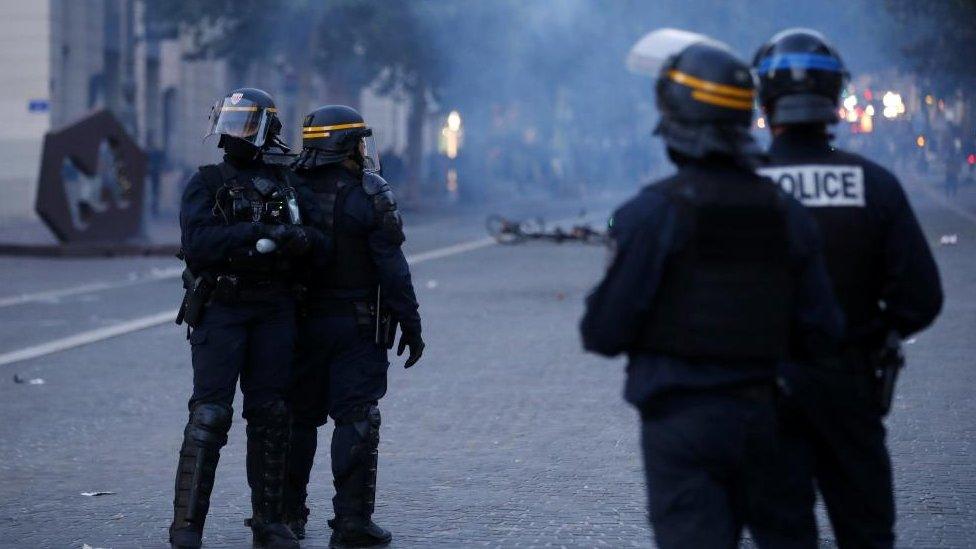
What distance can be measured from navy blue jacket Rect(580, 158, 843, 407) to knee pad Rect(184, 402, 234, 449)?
2.29 meters

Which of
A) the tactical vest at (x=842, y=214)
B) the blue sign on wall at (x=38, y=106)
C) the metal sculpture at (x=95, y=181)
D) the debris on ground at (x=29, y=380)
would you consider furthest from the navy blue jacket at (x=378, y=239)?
the blue sign on wall at (x=38, y=106)

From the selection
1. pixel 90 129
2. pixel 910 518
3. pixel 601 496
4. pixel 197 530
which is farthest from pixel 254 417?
pixel 90 129

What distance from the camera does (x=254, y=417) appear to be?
608 centimetres

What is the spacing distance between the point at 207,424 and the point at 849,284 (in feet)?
8.05

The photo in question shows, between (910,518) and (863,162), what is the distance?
255cm

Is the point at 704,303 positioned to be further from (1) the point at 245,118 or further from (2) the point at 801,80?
(1) the point at 245,118

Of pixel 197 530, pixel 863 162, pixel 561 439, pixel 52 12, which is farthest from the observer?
pixel 52 12

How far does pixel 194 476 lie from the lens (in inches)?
233

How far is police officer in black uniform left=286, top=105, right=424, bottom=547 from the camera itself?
614 centimetres

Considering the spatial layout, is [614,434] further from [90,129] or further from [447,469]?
[90,129]

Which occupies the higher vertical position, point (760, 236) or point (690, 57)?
point (690, 57)

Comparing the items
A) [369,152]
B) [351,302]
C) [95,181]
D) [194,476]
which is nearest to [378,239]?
[351,302]

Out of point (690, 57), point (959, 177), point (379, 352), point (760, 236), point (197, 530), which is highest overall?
point (690, 57)

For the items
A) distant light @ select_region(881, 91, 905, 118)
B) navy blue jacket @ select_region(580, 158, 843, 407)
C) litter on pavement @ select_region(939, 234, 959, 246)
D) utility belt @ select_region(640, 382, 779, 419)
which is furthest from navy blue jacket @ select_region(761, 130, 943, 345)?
distant light @ select_region(881, 91, 905, 118)
